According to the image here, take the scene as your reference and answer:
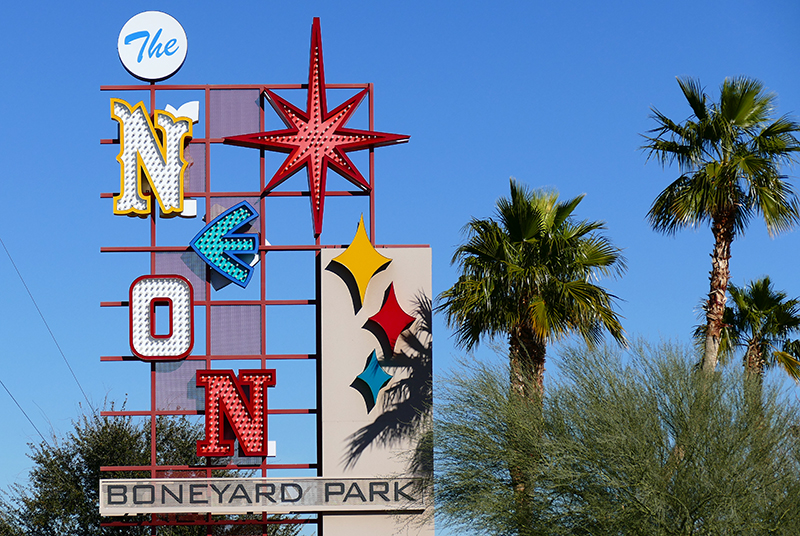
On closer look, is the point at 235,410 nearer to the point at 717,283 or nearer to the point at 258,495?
the point at 258,495

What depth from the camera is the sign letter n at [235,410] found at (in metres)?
26.4

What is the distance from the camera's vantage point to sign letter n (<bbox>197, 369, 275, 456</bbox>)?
86.7ft

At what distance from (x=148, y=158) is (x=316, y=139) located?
424cm

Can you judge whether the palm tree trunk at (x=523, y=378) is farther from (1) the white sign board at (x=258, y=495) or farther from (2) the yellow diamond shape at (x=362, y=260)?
(2) the yellow diamond shape at (x=362, y=260)

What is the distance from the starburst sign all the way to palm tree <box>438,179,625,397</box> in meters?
3.43

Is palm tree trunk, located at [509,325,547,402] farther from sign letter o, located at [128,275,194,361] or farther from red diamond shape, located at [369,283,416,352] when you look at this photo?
sign letter o, located at [128,275,194,361]

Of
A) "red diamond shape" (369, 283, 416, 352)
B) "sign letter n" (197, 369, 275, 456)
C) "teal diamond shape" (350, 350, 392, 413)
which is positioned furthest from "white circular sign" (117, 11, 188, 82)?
"teal diamond shape" (350, 350, 392, 413)

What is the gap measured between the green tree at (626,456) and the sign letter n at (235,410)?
458cm

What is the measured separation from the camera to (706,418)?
22719 millimetres

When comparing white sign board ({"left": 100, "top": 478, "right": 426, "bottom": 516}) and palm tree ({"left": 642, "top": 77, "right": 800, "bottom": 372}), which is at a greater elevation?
palm tree ({"left": 642, "top": 77, "right": 800, "bottom": 372})

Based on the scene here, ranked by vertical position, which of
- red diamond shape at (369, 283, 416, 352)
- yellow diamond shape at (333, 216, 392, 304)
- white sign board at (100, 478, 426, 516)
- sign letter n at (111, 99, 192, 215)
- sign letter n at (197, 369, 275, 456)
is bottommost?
white sign board at (100, 478, 426, 516)

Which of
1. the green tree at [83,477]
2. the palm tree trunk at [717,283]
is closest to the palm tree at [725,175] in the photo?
the palm tree trunk at [717,283]

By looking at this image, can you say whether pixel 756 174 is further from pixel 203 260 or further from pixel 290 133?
pixel 203 260

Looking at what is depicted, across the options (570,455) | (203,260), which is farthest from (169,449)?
(570,455)
